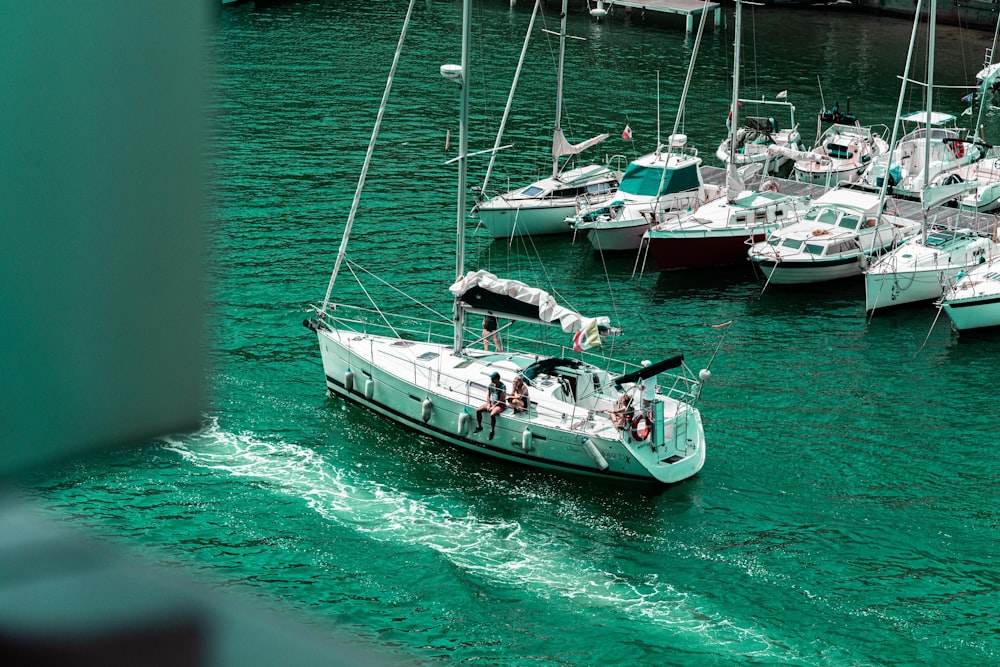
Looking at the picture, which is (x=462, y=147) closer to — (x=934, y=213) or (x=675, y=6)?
(x=934, y=213)

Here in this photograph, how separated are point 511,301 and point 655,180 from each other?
16286 mm

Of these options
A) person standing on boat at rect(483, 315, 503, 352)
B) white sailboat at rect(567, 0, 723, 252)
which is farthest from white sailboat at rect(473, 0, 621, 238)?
person standing on boat at rect(483, 315, 503, 352)

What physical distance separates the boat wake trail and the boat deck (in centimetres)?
2286

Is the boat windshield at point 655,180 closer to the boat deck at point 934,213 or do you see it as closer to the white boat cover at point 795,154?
the boat deck at point 934,213

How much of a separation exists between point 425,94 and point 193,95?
2271 inches

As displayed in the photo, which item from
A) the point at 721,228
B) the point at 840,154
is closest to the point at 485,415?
the point at 721,228

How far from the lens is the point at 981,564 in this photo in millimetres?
22812

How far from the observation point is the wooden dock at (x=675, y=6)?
255 ft

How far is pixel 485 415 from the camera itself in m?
26.0

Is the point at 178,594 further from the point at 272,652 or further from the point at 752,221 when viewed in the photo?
the point at 752,221

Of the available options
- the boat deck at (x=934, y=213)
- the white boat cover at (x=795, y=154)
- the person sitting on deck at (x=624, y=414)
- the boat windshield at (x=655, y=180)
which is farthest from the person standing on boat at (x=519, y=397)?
the white boat cover at (x=795, y=154)

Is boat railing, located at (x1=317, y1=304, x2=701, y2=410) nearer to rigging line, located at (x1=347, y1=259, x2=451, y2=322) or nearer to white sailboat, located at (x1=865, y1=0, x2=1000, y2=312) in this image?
rigging line, located at (x1=347, y1=259, x2=451, y2=322)

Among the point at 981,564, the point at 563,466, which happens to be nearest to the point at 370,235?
the point at 563,466

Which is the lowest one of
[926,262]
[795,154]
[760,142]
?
[926,262]
